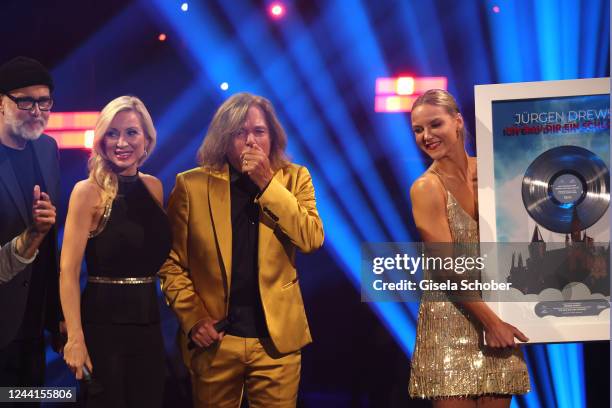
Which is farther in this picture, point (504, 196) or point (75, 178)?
point (75, 178)

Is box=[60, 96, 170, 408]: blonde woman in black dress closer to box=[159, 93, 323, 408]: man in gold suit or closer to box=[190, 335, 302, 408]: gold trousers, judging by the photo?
box=[159, 93, 323, 408]: man in gold suit

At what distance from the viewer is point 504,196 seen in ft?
9.95

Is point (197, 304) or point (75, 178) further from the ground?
point (75, 178)

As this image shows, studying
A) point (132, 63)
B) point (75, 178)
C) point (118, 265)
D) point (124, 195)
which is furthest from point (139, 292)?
point (132, 63)

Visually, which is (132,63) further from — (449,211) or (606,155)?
(606,155)

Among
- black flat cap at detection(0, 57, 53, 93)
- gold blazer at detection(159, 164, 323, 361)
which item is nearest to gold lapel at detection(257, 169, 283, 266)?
gold blazer at detection(159, 164, 323, 361)

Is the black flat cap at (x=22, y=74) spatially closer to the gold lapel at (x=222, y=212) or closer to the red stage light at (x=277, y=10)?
the gold lapel at (x=222, y=212)

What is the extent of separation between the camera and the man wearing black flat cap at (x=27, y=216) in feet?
10.4

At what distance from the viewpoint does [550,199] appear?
3.07 metres

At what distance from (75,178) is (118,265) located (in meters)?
0.69

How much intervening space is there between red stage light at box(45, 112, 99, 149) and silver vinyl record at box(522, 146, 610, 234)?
6.64ft

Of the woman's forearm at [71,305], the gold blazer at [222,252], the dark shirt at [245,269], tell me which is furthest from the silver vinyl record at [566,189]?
the woman's forearm at [71,305]

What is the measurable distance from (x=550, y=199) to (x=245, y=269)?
1301 millimetres

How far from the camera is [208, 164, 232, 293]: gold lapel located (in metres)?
2.97
